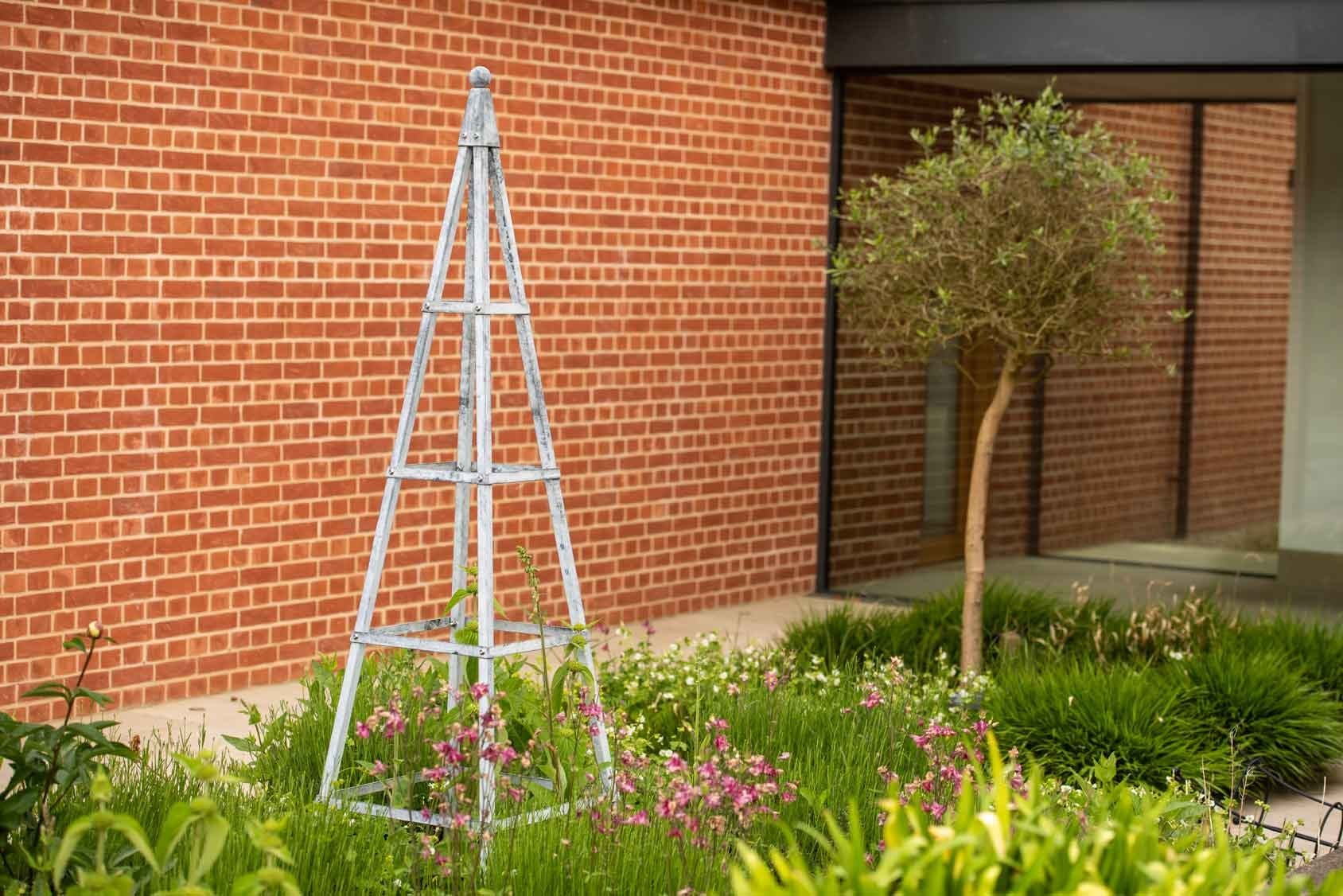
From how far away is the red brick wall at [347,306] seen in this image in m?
6.74

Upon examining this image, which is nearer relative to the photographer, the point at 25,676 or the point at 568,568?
the point at 568,568

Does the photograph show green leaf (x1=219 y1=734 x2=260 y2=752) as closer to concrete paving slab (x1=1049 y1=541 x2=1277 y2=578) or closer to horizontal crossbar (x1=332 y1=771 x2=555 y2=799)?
horizontal crossbar (x1=332 y1=771 x2=555 y2=799)

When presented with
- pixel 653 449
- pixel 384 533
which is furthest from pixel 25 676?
pixel 653 449

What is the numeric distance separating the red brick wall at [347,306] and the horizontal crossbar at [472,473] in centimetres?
252

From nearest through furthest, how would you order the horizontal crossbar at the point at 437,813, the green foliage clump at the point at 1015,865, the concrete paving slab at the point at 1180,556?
1. the green foliage clump at the point at 1015,865
2. the horizontal crossbar at the point at 437,813
3. the concrete paving slab at the point at 1180,556

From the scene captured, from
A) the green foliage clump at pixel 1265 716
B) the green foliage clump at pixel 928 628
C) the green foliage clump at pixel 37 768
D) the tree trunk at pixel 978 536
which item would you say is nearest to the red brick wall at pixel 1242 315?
the green foliage clump at pixel 928 628

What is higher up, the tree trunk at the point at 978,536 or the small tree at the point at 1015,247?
the small tree at the point at 1015,247

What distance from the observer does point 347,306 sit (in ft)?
25.5

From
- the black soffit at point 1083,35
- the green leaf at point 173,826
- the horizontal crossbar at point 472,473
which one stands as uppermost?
the black soffit at point 1083,35

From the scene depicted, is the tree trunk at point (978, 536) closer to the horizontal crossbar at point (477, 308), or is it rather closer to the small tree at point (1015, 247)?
the small tree at point (1015, 247)

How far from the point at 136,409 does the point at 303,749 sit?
7.59ft

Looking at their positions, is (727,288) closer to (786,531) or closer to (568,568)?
(786,531)

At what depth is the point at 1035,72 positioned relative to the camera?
31.4 feet

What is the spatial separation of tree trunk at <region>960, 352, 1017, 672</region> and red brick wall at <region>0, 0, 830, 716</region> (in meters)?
1.30
